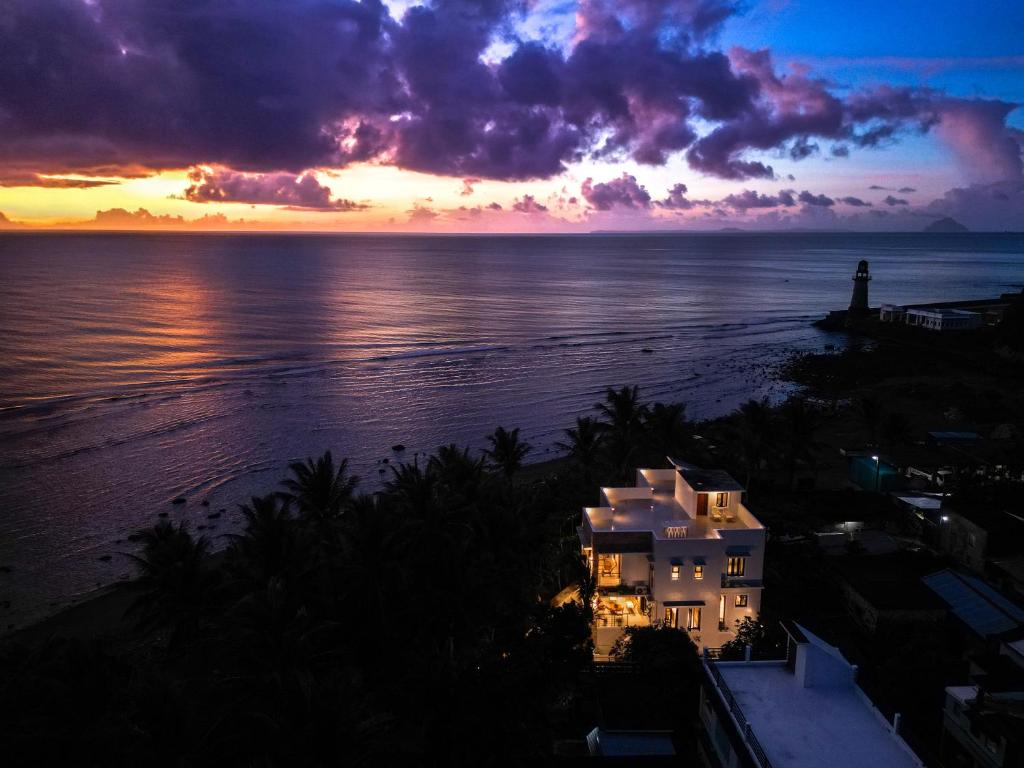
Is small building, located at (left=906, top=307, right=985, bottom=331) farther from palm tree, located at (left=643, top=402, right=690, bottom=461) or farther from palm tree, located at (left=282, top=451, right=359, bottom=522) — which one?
palm tree, located at (left=282, top=451, right=359, bottom=522)

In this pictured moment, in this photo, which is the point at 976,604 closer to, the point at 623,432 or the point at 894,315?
the point at 623,432

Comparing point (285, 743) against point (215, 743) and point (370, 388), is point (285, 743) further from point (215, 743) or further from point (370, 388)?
point (370, 388)

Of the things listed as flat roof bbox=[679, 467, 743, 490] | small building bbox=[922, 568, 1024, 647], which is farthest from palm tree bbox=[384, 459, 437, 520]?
small building bbox=[922, 568, 1024, 647]

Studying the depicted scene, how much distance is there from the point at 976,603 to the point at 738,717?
1435 cm

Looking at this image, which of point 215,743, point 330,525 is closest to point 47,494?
point 330,525

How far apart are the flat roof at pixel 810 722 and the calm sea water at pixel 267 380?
98.4ft

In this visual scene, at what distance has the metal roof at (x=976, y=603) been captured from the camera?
69.9ft

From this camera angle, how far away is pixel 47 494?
41438mm

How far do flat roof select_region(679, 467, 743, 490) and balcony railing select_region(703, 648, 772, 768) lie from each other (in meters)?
10.1

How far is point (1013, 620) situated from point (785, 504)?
13732 mm

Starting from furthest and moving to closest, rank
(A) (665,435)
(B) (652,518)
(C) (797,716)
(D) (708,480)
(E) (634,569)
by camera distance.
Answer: (A) (665,435)
(D) (708,480)
(B) (652,518)
(E) (634,569)
(C) (797,716)

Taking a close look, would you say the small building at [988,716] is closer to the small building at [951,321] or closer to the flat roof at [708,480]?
the flat roof at [708,480]

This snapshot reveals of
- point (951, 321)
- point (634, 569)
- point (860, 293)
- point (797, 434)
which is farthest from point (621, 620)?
point (860, 293)

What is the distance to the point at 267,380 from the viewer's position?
6944 centimetres
